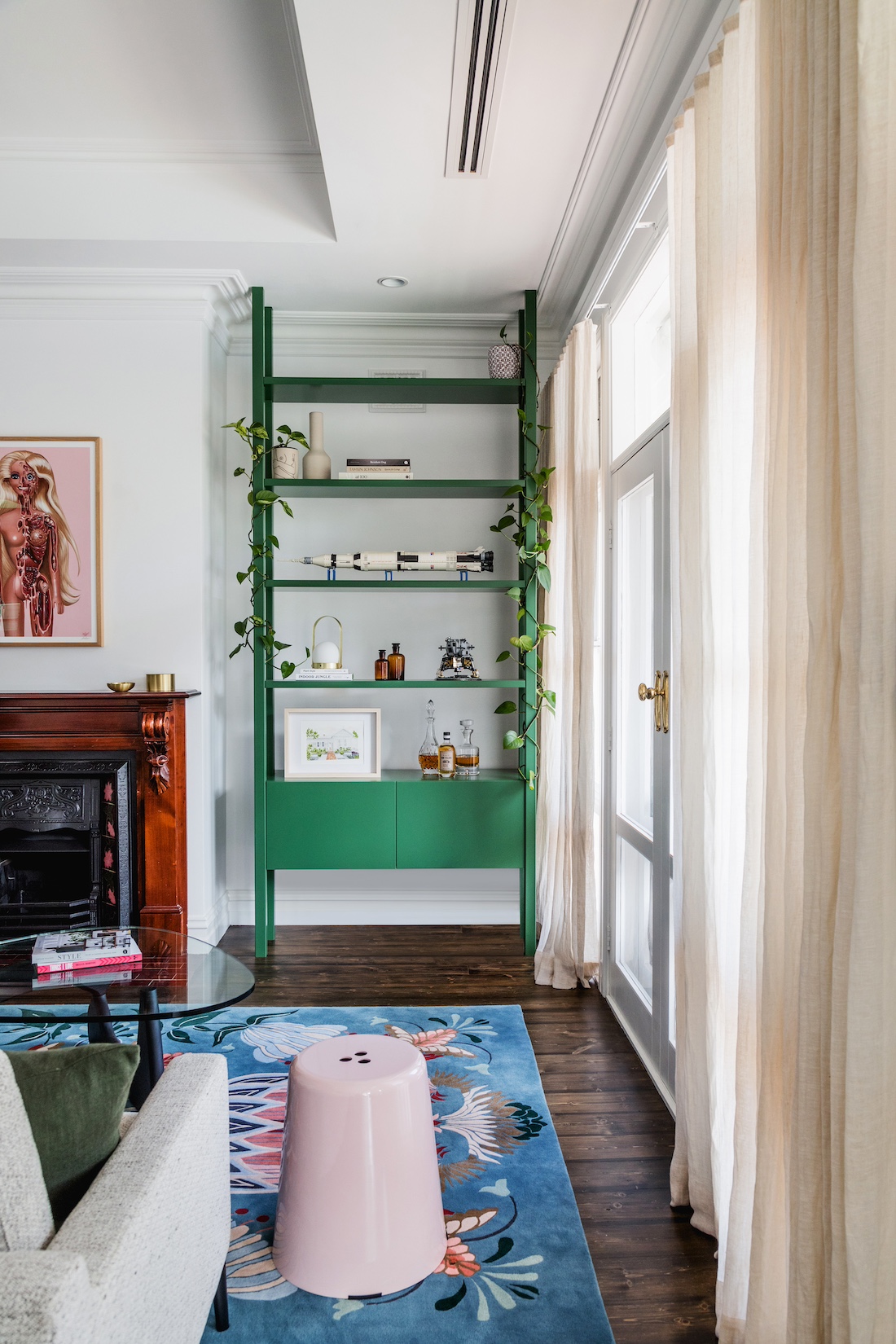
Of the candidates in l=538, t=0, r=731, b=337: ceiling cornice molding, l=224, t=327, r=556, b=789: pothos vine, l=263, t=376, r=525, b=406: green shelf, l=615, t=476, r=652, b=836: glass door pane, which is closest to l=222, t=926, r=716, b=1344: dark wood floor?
l=615, t=476, r=652, b=836: glass door pane

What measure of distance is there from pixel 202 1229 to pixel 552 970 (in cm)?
222

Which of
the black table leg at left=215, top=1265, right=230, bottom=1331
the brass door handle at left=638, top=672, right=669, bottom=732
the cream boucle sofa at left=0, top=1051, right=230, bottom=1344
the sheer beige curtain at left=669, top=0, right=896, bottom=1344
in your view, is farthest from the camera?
the brass door handle at left=638, top=672, right=669, bottom=732

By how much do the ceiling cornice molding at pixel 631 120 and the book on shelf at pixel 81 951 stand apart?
2662 mm

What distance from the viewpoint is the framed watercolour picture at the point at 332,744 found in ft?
12.6


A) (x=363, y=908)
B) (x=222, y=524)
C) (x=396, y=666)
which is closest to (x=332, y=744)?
(x=396, y=666)

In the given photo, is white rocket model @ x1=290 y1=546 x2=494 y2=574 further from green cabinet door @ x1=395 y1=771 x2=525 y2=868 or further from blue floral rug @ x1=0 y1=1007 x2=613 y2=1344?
blue floral rug @ x1=0 y1=1007 x2=613 y2=1344

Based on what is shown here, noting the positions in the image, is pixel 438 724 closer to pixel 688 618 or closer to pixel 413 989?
pixel 413 989

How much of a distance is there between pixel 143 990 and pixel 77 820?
1.67 metres

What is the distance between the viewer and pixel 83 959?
7.30 ft

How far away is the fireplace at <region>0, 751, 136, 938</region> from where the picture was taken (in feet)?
11.3

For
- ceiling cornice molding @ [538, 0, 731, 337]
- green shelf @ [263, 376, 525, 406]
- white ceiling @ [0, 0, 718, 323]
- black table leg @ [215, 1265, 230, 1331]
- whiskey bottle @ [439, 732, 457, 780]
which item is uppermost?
white ceiling @ [0, 0, 718, 323]

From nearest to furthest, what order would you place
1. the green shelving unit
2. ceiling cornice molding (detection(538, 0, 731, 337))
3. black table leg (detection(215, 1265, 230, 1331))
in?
black table leg (detection(215, 1265, 230, 1331)), ceiling cornice molding (detection(538, 0, 731, 337)), the green shelving unit

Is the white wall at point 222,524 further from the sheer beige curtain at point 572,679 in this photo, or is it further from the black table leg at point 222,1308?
the black table leg at point 222,1308

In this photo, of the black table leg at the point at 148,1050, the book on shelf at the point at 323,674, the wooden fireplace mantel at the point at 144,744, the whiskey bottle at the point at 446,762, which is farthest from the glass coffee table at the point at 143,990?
the whiskey bottle at the point at 446,762
